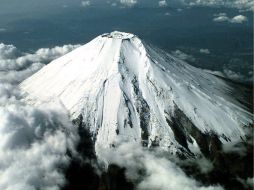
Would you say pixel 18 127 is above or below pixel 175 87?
below

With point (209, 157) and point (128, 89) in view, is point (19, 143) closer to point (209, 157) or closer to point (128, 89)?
point (128, 89)

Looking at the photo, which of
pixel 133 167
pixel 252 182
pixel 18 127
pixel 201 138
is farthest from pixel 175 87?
pixel 18 127

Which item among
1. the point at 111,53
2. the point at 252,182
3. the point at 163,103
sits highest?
the point at 111,53

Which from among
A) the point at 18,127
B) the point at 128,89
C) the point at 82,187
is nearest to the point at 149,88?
the point at 128,89

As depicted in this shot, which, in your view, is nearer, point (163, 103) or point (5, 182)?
point (5, 182)

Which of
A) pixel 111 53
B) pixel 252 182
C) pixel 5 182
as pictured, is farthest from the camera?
pixel 111 53

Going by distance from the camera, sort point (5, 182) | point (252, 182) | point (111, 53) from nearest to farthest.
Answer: point (5, 182)
point (252, 182)
point (111, 53)

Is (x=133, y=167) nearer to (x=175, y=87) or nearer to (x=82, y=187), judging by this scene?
(x=82, y=187)
